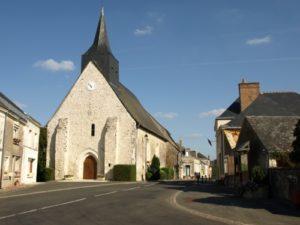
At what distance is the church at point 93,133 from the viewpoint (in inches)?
1513

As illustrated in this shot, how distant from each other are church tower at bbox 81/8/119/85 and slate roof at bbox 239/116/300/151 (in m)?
24.1

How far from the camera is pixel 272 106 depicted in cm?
3419

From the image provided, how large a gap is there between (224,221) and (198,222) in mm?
739

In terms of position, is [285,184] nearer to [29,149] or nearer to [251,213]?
[251,213]

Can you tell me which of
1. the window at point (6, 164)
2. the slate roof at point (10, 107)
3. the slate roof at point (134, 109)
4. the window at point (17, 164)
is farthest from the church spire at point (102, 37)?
the window at point (6, 164)

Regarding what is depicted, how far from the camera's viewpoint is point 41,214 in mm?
10688

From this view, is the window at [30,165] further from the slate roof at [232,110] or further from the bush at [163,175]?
the slate roof at [232,110]

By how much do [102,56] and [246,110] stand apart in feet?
56.2

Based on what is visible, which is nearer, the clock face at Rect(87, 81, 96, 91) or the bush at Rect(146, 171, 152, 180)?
the clock face at Rect(87, 81, 96, 91)

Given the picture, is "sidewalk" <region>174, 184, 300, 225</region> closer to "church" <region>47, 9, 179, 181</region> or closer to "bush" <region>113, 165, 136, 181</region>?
"bush" <region>113, 165, 136, 181</region>

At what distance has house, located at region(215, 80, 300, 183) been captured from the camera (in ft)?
102

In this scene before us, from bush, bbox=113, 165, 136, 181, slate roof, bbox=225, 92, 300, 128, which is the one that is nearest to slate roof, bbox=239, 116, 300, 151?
slate roof, bbox=225, 92, 300, 128

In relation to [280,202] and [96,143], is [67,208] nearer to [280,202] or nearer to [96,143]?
[280,202]

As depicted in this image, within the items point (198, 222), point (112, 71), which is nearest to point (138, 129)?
point (112, 71)
